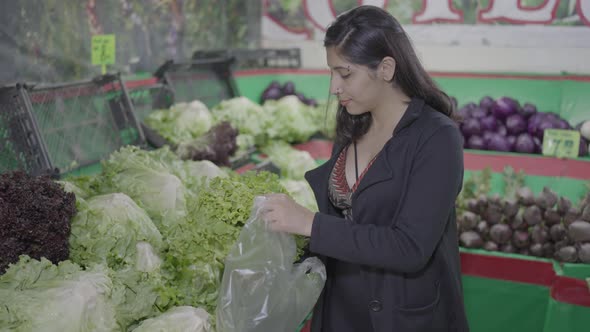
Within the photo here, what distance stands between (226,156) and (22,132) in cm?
144

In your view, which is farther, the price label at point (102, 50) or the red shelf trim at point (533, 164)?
the red shelf trim at point (533, 164)

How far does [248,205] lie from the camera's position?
6.97 ft

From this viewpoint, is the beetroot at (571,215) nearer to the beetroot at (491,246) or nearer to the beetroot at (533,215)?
the beetroot at (533,215)

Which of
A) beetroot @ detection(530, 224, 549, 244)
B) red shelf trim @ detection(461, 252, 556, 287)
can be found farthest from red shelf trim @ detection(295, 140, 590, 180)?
red shelf trim @ detection(461, 252, 556, 287)

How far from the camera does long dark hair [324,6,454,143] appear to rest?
1.86 m

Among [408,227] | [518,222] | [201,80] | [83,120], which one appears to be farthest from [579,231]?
[201,80]

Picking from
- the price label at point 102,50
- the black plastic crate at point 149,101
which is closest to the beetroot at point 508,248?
the black plastic crate at point 149,101

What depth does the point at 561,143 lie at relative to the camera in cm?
456

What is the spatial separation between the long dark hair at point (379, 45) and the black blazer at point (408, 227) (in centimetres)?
8

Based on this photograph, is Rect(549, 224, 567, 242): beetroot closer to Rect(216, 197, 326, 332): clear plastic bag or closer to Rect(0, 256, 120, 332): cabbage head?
Rect(216, 197, 326, 332): clear plastic bag

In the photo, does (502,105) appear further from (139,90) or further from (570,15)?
(139,90)

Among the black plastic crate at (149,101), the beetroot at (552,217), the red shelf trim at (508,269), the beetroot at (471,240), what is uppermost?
the black plastic crate at (149,101)

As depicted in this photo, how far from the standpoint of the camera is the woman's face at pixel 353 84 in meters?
1.91

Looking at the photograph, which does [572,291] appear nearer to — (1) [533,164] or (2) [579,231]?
(2) [579,231]
